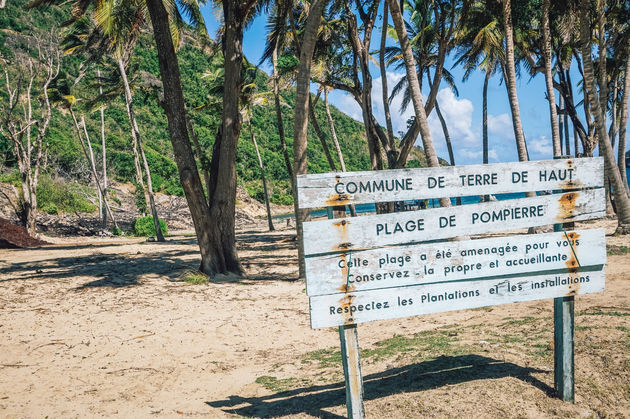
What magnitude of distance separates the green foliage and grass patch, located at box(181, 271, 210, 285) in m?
23.3

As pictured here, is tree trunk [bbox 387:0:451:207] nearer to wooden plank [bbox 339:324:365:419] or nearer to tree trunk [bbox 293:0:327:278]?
tree trunk [bbox 293:0:327:278]

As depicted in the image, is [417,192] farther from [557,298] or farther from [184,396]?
[184,396]

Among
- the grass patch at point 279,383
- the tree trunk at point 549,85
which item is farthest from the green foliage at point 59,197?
the grass patch at point 279,383

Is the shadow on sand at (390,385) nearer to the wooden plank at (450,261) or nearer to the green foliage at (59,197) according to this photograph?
the wooden plank at (450,261)

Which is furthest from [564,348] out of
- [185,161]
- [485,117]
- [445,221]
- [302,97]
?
[485,117]

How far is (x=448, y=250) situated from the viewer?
325cm

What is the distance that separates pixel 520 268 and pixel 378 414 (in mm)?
1544

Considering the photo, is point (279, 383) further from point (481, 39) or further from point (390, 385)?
point (481, 39)

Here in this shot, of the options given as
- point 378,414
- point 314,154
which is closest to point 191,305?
point 378,414

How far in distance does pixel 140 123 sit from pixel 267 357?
5582 centimetres

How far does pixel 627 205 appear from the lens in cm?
1228

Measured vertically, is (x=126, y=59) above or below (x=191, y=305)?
above

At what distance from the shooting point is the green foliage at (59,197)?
29016 millimetres

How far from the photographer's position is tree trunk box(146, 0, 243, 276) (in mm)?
10102
